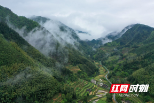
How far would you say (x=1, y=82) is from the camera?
1967 inches

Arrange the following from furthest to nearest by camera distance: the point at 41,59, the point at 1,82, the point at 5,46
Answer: the point at 41,59
the point at 5,46
the point at 1,82

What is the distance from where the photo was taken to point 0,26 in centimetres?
8112

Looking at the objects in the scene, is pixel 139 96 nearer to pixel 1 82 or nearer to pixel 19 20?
pixel 1 82

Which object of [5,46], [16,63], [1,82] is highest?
[5,46]

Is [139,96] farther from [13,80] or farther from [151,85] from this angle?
[13,80]

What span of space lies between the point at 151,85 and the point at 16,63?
85099 millimetres

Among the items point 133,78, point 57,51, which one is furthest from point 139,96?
point 57,51

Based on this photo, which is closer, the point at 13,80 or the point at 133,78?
the point at 13,80

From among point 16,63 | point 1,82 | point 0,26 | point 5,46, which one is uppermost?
point 0,26

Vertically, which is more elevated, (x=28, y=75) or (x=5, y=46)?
(x=5, y=46)

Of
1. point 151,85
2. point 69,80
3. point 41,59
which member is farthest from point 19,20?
point 151,85

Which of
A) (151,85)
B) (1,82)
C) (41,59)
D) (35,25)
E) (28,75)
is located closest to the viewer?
(1,82)

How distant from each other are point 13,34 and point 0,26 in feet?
32.9

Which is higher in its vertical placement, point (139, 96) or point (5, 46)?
point (5, 46)
